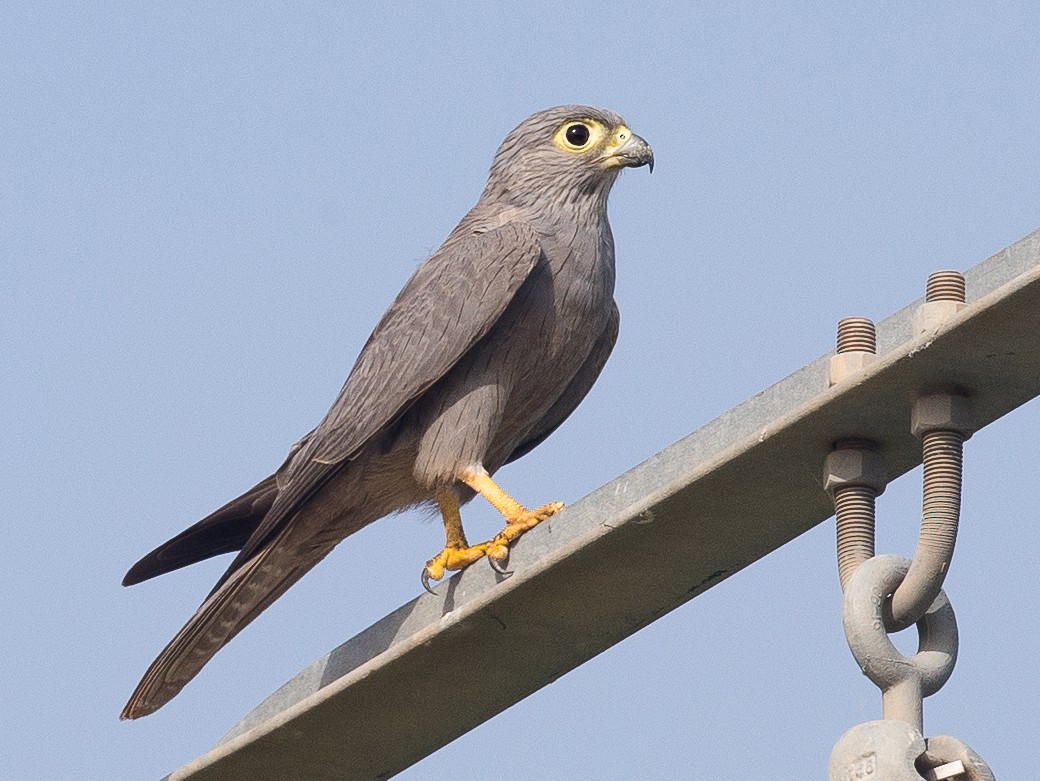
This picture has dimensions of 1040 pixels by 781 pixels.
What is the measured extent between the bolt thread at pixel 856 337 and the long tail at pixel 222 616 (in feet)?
10.3

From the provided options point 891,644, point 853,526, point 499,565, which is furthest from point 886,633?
point 499,565

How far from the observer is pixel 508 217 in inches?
280

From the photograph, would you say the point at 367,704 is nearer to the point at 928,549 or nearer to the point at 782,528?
the point at 782,528

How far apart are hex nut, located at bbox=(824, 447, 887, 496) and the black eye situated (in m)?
4.05

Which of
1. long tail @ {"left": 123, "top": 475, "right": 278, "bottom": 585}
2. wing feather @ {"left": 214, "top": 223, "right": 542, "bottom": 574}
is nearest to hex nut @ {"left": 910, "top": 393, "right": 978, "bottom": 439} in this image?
wing feather @ {"left": 214, "top": 223, "right": 542, "bottom": 574}

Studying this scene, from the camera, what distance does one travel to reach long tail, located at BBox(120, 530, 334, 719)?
5910mm

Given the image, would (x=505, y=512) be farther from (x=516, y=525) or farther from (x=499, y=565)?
(x=499, y=565)

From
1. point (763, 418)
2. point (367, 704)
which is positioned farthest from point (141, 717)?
point (763, 418)

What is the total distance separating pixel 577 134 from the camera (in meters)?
7.51

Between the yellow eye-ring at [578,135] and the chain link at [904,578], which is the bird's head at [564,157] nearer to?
the yellow eye-ring at [578,135]

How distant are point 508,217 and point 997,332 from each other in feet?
13.0

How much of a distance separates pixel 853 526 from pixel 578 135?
4264 millimetres

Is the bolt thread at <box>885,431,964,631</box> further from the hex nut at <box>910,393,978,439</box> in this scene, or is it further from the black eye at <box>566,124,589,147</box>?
the black eye at <box>566,124,589,147</box>

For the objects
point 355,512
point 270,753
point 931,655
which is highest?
point 355,512
